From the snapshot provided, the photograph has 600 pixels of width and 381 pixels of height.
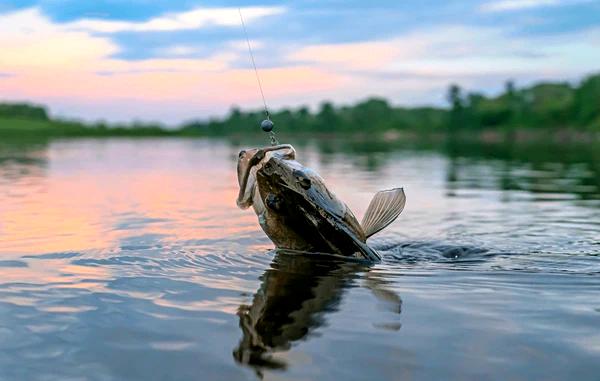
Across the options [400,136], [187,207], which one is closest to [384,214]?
[187,207]

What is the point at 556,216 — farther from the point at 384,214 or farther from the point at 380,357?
the point at 380,357

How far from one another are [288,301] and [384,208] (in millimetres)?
2675

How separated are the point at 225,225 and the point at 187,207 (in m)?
3.97

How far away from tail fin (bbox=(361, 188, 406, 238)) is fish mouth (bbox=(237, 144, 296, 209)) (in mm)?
1632

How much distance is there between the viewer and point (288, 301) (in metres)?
8.11

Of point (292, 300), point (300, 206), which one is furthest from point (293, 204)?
point (292, 300)

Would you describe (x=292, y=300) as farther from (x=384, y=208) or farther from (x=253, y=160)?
(x=384, y=208)

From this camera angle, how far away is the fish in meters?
8.97

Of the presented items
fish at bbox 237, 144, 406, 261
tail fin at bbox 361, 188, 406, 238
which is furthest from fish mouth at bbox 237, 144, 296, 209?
tail fin at bbox 361, 188, 406, 238

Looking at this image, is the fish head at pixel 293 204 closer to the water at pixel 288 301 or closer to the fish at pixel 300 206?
the fish at pixel 300 206

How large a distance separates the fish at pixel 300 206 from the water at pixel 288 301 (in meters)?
0.38

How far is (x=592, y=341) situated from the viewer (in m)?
6.50

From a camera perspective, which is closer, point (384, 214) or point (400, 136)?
point (384, 214)

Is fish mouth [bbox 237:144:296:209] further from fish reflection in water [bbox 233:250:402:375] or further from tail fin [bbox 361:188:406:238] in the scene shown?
tail fin [bbox 361:188:406:238]
